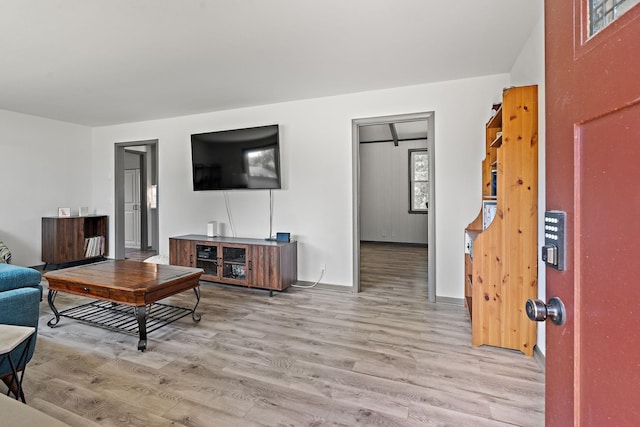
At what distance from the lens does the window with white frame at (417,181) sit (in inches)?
289

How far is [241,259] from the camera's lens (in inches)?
156

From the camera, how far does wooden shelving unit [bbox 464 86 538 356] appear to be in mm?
2207

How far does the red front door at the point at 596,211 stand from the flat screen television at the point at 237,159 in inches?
133

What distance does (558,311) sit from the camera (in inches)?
27.7

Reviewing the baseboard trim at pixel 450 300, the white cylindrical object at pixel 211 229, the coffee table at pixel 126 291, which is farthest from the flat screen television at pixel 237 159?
the baseboard trim at pixel 450 300

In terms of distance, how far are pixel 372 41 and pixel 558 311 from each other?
2422 mm

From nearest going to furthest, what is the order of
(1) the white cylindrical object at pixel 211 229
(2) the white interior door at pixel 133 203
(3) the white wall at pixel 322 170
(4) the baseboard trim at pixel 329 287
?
(3) the white wall at pixel 322 170 < (4) the baseboard trim at pixel 329 287 < (1) the white cylindrical object at pixel 211 229 < (2) the white interior door at pixel 133 203

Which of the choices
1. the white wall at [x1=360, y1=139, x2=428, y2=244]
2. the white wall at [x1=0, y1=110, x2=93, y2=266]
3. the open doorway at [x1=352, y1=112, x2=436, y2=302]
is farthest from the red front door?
the white wall at [x1=360, y1=139, x2=428, y2=244]

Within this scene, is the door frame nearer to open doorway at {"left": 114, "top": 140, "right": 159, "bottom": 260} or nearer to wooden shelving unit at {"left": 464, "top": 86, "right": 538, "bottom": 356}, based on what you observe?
open doorway at {"left": 114, "top": 140, "right": 159, "bottom": 260}

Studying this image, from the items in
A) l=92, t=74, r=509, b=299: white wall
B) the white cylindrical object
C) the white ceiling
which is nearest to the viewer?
the white ceiling

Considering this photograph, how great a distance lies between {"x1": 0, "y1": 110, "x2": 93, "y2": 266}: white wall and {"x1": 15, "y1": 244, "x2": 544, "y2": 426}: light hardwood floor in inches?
99.3

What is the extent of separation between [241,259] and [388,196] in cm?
465

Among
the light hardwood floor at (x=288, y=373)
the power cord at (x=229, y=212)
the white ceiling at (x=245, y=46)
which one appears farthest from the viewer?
the power cord at (x=229, y=212)

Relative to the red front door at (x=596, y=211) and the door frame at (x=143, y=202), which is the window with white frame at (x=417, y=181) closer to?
the door frame at (x=143, y=202)
